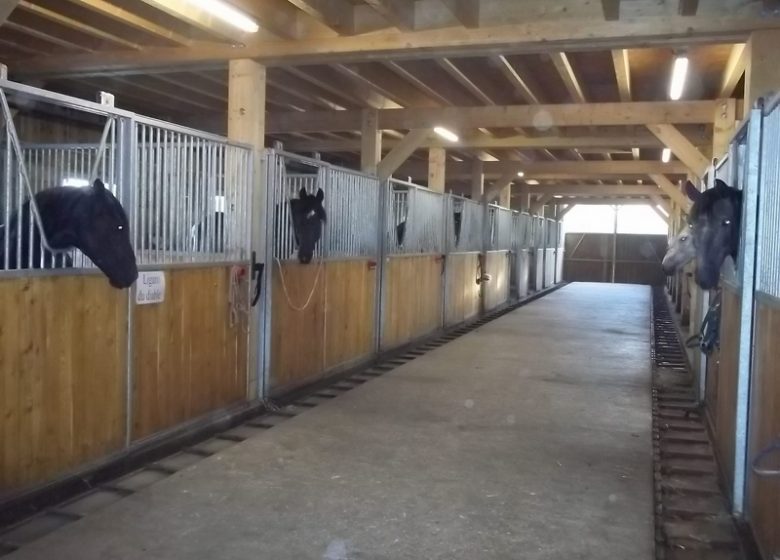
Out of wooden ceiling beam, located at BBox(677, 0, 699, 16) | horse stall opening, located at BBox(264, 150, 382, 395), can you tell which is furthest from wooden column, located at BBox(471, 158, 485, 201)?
wooden ceiling beam, located at BBox(677, 0, 699, 16)

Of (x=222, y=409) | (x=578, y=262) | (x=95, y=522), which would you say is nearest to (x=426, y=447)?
(x=222, y=409)

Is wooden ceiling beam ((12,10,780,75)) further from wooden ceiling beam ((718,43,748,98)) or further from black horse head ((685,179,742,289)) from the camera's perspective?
black horse head ((685,179,742,289))

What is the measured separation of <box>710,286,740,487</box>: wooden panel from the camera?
11.7 feet

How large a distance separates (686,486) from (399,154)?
16.7 feet

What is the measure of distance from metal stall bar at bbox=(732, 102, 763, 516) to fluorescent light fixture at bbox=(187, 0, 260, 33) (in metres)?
3.04

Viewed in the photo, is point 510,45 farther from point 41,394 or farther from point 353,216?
point 41,394

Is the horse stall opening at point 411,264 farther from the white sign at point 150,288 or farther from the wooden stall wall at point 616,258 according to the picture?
the wooden stall wall at point 616,258

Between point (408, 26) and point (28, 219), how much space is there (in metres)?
2.77

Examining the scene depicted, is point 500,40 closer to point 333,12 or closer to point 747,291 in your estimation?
Result: point 333,12

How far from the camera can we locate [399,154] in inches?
318

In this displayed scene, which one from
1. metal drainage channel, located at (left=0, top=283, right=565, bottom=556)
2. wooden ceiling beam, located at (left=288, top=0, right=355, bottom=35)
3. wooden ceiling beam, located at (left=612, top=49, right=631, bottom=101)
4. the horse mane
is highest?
wooden ceiling beam, located at (left=612, top=49, right=631, bottom=101)

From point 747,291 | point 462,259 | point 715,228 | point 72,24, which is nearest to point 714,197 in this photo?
point 715,228

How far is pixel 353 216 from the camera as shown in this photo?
22.7 ft

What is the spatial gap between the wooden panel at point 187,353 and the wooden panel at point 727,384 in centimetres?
305
